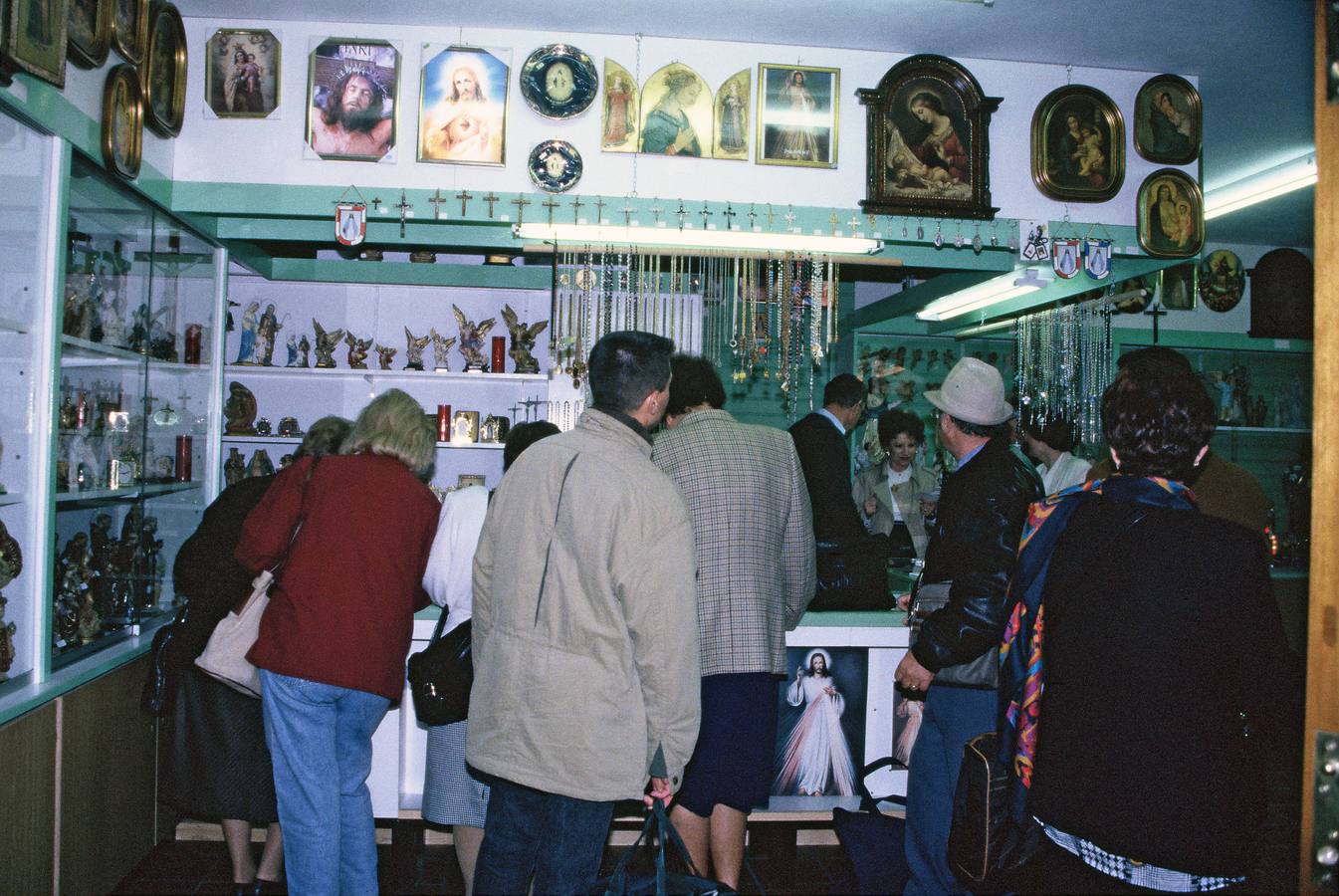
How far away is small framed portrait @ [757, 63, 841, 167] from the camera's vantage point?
4.30 metres

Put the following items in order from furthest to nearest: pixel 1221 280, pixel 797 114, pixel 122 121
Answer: pixel 1221 280 → pixel 797 114 → pixel 122 121

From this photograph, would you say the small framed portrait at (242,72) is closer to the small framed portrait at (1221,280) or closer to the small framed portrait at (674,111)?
the small framed portrait at (674,111)

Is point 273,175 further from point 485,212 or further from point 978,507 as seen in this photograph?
point 978,507

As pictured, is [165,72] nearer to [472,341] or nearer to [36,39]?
[36,39]

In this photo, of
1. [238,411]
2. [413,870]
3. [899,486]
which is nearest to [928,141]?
[899,486]

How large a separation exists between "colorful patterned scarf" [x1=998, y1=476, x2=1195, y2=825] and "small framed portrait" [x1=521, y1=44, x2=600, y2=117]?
305 centimetres

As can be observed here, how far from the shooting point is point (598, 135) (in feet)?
14.0

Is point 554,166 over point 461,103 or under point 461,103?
under

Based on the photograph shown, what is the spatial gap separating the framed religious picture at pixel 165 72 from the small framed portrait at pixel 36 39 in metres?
0.89

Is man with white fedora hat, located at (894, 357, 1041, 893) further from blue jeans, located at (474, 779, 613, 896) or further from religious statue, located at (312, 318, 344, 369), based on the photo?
religious statue, located at (312, 318, 344, 369)

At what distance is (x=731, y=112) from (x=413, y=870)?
11.2 feet

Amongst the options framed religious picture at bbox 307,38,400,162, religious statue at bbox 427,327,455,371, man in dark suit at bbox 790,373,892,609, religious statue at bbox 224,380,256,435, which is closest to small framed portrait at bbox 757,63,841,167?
man in dark suit at bbox 790,373,892,609

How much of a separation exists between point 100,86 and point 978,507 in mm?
3245

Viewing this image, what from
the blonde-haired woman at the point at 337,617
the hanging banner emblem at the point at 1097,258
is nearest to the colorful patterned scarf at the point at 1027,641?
the blonde-haired woman at the point at 337,617
